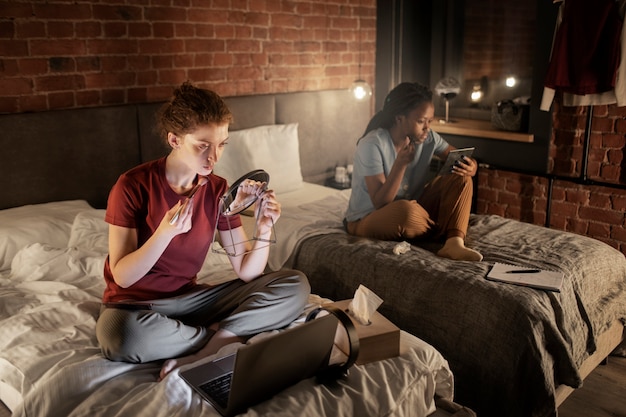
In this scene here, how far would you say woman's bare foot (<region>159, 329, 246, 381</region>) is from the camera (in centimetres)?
162

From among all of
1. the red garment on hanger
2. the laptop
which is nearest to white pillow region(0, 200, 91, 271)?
the laptop

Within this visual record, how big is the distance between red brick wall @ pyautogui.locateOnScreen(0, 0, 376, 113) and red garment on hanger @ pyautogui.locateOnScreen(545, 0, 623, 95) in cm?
151

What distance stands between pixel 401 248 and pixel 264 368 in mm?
1220

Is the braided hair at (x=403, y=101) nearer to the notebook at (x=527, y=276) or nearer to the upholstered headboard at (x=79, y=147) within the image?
the notebook at (x=527, y=276)

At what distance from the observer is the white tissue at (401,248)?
2484 millimetres

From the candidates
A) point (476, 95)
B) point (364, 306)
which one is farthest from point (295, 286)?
point (476, 95)

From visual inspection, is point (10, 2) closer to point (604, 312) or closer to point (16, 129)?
point (16, 129)

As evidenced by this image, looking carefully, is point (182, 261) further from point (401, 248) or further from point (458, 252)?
point (458, 252)

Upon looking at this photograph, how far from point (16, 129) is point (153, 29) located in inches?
36.9

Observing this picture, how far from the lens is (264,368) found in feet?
4.63

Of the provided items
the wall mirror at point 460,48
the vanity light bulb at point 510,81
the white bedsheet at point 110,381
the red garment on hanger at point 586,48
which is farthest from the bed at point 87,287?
the red garment on hanger at point 586,48

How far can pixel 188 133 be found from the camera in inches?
69.9

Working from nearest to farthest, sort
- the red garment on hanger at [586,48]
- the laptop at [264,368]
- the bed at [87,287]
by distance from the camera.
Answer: the laptop at [264,368] < the bed at [87,287] < the red garment on hanger at [586,48]

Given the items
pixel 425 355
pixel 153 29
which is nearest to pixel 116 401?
pixel 425 355
